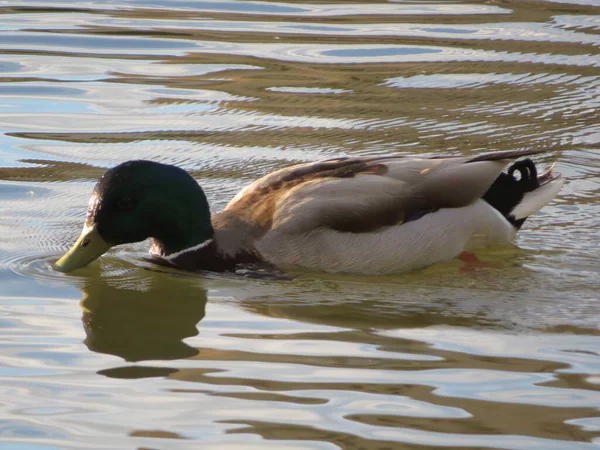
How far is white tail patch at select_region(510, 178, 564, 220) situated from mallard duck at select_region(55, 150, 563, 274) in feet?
0.67

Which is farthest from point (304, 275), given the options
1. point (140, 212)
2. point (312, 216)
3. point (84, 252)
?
point (84, 252)

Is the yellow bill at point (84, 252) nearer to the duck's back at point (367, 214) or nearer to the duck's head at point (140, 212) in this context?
the duck's head at point (140, 212)

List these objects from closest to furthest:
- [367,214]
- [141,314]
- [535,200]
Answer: [141,314]
[367,214]
[535,200]

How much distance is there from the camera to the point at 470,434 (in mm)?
4055

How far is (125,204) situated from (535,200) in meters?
2.24

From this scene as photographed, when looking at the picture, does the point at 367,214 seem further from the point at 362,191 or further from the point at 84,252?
the point at 84,252

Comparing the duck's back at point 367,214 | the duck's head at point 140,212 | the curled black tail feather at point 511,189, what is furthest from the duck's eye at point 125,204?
the curled black tail feather at point 511,189

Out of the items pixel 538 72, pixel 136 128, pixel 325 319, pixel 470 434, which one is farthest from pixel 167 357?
pixel 538 72

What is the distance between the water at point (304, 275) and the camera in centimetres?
427

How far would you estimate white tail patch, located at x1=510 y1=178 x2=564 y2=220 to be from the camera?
6.76m

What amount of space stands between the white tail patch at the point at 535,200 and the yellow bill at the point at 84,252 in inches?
88.7

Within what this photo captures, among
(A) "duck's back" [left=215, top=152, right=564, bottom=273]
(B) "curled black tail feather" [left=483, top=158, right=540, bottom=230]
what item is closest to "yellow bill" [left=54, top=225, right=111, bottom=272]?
(A) "duck's back" [left=215, top=152, right=564, bottom=273]

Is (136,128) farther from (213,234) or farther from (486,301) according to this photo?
(486,301)

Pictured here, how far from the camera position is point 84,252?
611 cm
